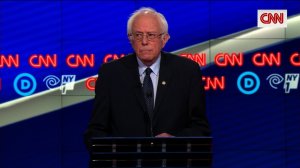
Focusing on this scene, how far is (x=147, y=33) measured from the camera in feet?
7.09

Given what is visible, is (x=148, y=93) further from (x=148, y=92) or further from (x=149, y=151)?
(x=149, y=151)

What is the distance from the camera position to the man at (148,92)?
7.17 ft

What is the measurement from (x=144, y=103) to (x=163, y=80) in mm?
117

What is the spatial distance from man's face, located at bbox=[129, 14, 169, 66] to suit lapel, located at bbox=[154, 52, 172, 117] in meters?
0.09

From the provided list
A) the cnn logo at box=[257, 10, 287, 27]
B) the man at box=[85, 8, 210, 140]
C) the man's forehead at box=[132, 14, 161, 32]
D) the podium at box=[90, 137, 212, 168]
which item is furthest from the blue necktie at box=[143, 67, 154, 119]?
the cnn logo at box=[257, 10, 287, 27]

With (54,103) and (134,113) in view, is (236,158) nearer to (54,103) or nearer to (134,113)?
(54,103)

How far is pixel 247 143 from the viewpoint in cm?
711

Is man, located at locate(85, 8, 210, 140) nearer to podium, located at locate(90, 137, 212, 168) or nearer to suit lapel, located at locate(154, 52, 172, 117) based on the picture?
suit lapel, located at locate(154, 52, 172, 117)

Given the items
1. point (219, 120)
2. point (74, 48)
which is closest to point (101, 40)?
point (74, 48)

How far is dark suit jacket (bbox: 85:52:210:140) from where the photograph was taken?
7.29 ft

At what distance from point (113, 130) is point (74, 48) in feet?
15.6

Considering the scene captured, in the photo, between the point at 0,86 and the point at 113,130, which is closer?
the point at 113,130

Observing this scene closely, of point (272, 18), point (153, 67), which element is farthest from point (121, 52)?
point (153, 67)

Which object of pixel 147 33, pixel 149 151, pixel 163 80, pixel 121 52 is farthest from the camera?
pixel 121 52
